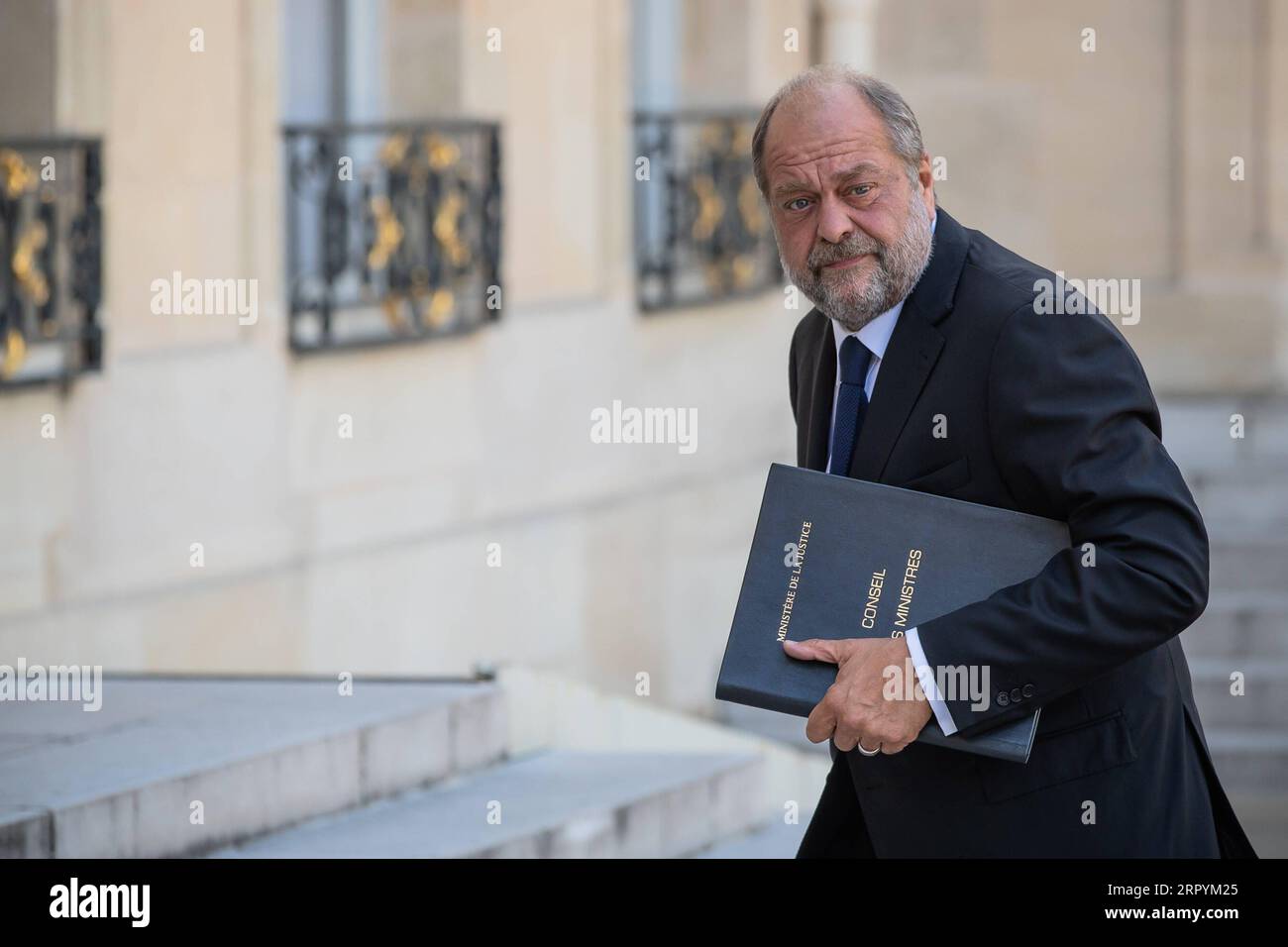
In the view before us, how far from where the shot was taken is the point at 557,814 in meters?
5.62

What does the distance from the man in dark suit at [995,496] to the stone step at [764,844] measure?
3.21 m

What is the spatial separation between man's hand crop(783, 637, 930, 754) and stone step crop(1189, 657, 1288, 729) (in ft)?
23.3

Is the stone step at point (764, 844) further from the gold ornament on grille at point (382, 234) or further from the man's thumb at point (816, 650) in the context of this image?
the man's thumb at point (816, 650)

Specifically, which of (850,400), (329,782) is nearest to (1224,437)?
(329,782)

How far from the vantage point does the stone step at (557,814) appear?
17.3 ft

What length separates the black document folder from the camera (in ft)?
9.36

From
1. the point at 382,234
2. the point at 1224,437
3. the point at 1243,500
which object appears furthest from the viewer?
the point at 1224,437

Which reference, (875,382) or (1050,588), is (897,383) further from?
(1050,588)

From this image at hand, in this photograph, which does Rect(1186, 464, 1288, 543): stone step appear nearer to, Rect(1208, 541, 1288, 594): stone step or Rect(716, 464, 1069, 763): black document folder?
Rect(1208, 541, 1288, 594): stone step

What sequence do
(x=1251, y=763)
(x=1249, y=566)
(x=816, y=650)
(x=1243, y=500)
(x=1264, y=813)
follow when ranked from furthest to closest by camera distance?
(x=1243, y=500)
(x=1249, y=566)
(x=1251, y=763)
(x=1264, y=813)
(x=816, y=650)

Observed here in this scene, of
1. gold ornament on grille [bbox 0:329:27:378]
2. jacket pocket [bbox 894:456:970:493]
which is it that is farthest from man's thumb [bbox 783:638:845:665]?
gold ornament on grille [bbox 0:329:27:378]

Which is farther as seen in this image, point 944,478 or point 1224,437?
point 1224,437

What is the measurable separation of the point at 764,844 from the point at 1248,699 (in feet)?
13.1
